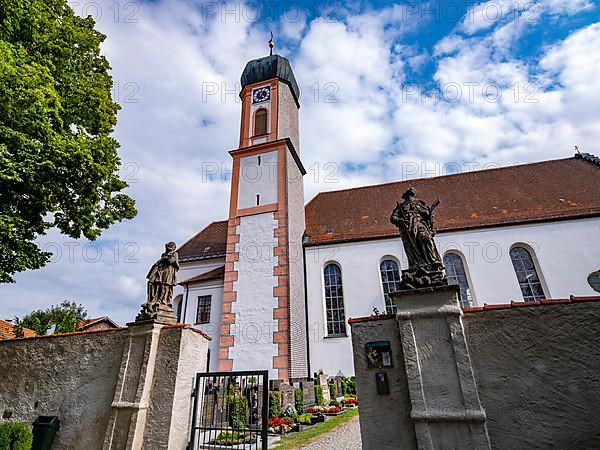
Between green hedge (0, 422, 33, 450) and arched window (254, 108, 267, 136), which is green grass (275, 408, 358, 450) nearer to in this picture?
green hedge (0, 422, 33, 450)

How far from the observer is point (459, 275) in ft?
48.8

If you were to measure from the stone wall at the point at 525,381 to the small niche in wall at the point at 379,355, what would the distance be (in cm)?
9

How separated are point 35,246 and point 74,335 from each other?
391cm

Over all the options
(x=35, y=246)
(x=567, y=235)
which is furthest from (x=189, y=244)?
(x=567, y=235)

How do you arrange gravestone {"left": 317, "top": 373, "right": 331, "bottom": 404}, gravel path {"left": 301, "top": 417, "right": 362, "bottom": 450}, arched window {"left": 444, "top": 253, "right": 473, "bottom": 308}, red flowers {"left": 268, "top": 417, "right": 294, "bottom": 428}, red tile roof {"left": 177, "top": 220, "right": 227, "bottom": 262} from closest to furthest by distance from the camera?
1. gravel path {"left": 301, "top": 417, "right": 362, "bottom": 450}
2. red flowers {"left": 268, "top": 417, "right": 294, "bottom": 428}
3. gravestone {"left": 317, "top": 373, "right": 331, "bottom": 404}
4. arched window {"left": 444, "top": 253, "right": 473, "bottom": 308}
5. red tile roof {"left": 177, "top": 220, "right": 227, "bottom": 262}

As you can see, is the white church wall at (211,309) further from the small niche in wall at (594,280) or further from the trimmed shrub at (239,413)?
the small niche in wall at (594,280)

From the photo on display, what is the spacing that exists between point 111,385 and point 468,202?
56.5 ft

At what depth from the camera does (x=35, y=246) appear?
8281 millimetres

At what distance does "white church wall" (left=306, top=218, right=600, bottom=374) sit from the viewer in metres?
13.7

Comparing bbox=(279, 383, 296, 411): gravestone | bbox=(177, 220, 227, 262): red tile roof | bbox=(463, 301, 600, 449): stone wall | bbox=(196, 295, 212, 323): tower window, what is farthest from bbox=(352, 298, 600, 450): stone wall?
bbox=(177, 220, 227, 262): red tile roof

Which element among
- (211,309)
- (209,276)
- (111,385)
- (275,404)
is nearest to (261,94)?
(209,276)

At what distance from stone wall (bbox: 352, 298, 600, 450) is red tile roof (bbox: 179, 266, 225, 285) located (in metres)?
13.0

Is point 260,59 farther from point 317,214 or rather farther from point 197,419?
point 197,419

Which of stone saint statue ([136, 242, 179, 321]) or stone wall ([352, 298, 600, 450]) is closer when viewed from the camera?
stone wall ([352, 298, 600, 450])
